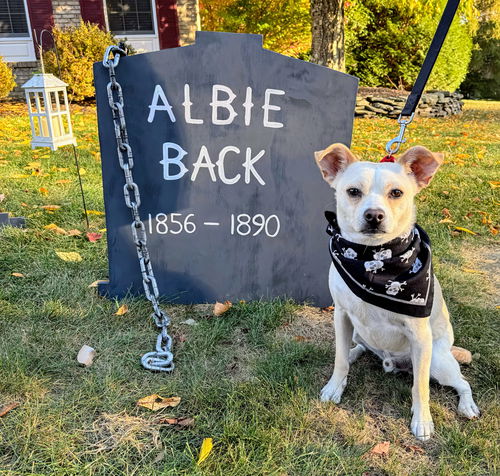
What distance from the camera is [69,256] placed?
3607 mm

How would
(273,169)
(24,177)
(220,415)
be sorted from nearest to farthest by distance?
(220,415) < (273,169) < (24,177)

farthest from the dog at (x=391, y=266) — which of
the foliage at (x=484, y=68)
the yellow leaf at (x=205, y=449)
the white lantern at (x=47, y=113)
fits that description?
the foliage at (x=484, y=68)

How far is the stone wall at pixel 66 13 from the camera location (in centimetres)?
1321

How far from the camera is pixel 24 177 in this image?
5445mm

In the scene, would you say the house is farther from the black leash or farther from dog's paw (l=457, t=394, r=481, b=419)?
dog's paw (l=457, t=394, r=481, b=419)

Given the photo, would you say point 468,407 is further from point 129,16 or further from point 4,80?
point 129,16

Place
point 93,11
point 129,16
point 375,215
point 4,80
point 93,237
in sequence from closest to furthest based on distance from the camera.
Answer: point 375,215
point 93,237
point 4,80
point 93,11
point 129,16

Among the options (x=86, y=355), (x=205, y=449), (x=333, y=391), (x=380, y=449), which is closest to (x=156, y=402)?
(x=205, y=449)

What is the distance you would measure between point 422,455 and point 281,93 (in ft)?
7.04

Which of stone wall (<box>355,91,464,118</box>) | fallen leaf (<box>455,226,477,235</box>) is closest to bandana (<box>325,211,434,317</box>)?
fallen leaf (<box>455,226,477,235</box>)

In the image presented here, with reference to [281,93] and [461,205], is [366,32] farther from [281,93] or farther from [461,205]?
[281,93]

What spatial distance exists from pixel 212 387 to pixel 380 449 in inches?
34.0

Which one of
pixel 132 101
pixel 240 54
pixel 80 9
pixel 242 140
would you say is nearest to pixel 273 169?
pixel 242 140

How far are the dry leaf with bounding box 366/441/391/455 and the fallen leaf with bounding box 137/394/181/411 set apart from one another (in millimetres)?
944
